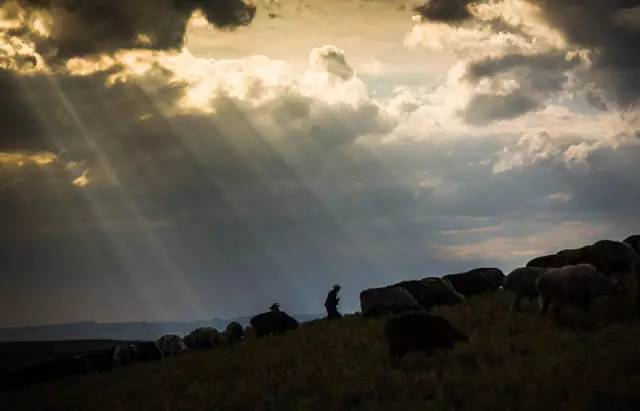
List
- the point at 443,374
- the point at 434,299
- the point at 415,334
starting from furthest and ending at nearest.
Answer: the point at 434,299
the point at 415,334
the point at 443,374

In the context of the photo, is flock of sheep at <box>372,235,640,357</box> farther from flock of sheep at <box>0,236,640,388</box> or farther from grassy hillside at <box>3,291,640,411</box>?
grassy hillside at <box>3,291,640,411</box>

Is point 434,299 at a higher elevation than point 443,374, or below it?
higher

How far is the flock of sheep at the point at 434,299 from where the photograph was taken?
20047 mm

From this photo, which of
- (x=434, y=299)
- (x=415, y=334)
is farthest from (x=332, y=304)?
(x=415, y=334)

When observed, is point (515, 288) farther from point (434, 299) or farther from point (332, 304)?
point (332, 304)

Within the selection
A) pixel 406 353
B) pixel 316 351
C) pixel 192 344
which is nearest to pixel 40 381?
pixel 192 344

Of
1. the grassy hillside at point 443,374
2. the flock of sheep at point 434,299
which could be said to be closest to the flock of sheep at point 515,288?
the flock of sheep at point 434,299

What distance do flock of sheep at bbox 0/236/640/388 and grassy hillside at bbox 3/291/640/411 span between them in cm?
74

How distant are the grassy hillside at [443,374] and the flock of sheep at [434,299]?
0.74 m

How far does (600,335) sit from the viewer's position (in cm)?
1925

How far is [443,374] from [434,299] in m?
20.2

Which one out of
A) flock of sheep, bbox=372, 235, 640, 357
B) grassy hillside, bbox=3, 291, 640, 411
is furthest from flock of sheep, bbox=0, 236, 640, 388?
grassy hillside, bbox=3, 291, 640, 411

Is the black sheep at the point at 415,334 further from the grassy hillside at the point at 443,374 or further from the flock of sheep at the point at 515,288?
the grassy hillside at the point at 443,374

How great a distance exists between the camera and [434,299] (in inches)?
1458
